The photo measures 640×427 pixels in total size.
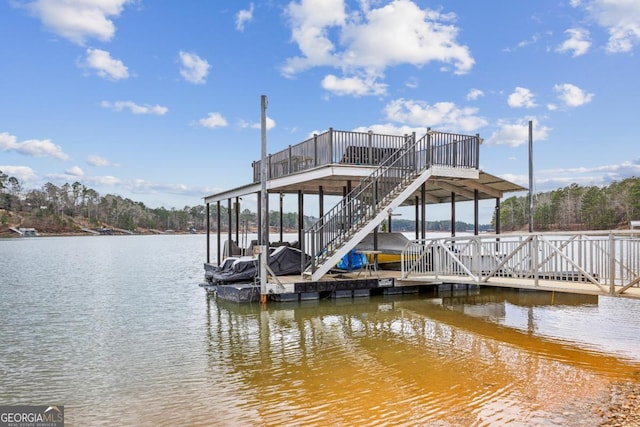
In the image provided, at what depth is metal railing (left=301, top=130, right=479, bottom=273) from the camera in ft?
43.2

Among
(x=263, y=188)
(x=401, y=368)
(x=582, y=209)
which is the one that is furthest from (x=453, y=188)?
(x=582, y=209)

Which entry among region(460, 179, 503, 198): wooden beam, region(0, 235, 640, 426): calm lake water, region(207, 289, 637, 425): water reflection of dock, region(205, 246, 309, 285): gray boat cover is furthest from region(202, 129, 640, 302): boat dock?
region(207, 289, 637, 425): water reflection of dock

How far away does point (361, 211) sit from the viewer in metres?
13.4

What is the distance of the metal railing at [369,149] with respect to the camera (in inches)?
557

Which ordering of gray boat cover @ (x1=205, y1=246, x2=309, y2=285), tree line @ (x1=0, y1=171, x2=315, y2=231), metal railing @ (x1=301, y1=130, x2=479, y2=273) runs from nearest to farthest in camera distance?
metal railing @ (x1=301, y1=130, x2=479, y2=273), gray boat cover @ (x1=205, y1=246, x2=309, y2=285), tree line @ (x1=0, y1=171, x2=315, y2=231)

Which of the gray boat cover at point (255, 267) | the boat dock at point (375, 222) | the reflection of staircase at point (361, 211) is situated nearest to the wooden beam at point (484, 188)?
the boat dock at point (375, 222)

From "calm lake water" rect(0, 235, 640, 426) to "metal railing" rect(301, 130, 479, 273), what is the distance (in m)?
1.96

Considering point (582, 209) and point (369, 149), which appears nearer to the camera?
point (369, 149)

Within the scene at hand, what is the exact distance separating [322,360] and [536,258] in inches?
208

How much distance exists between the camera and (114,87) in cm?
2950

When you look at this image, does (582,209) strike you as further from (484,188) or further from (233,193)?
(233,193)

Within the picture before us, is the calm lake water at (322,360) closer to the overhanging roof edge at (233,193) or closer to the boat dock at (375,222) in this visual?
the boat dock at (375,222)

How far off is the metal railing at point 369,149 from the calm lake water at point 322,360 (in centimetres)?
451

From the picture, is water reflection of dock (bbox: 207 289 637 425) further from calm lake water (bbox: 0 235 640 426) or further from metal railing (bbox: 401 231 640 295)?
metal railing (bbox: 401 231 640 295)
